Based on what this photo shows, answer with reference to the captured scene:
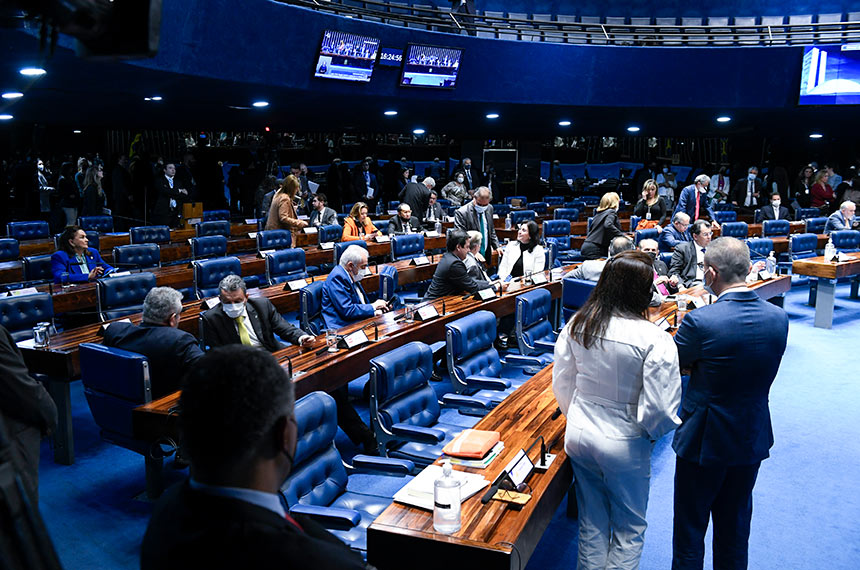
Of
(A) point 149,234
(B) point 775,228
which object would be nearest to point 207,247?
(A) point 149,234

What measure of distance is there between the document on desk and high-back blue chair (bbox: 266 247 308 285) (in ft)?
16.1

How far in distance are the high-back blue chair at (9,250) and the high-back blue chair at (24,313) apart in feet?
9.74

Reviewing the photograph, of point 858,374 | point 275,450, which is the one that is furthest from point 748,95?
point 275,450

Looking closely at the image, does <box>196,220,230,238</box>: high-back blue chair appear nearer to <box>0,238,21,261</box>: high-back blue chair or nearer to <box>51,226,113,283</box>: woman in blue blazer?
<box>0,238,21,261</box>: high-back blue chair

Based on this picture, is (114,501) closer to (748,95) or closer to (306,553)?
(306,553)

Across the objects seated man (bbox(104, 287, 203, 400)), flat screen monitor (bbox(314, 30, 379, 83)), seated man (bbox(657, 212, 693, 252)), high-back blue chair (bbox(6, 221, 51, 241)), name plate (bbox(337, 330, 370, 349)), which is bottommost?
name plate (bbox(337, 330, 370, 349))

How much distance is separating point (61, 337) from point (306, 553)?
13.9 ft

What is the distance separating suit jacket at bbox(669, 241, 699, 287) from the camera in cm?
718

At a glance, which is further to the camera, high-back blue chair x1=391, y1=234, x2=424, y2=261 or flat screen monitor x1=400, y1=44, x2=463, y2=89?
flat screen monitor x1=400, y1=44, x2=463, y2=89

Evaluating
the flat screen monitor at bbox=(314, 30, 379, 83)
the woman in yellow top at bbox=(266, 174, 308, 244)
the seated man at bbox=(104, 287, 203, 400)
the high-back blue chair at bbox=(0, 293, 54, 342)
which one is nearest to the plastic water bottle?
the seated man at bbox=(104, 287, 203, 400)

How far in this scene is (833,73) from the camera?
12.3 meters

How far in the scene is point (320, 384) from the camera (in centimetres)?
419

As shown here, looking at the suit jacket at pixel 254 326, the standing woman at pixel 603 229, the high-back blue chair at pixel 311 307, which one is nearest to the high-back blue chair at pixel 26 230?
the high-back blue chair at pixel 311 307

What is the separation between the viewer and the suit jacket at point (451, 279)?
6.16 metres
